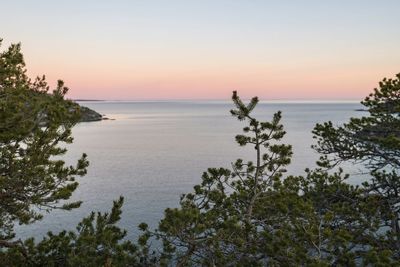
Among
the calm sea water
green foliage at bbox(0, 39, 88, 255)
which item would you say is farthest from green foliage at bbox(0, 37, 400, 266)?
the calm sea water

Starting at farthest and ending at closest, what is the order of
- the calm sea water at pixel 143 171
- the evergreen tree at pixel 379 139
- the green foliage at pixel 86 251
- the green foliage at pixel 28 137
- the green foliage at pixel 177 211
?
the calm sea water at pixel 143 171, the evergreen tree at pixel 379 139, the green foliage at pixel 28 137, the green foliage at pixel 86 251, the green foliage at pixel 177 211

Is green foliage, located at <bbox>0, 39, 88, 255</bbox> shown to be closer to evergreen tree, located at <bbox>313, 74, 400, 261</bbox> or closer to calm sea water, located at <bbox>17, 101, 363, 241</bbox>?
evergreen tree, located at <bbox>313, 74, 400, 261</bbox>

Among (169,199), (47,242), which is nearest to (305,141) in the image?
(169,199)

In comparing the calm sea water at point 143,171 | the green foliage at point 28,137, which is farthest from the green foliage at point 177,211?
the calm sea water at point 143,171

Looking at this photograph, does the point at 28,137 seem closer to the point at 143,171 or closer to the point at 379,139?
the point at 379,139

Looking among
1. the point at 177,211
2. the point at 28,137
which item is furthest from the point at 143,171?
the point at 177,211

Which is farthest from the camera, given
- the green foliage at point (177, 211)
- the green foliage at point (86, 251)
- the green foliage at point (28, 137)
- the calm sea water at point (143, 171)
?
the calm sea water at point (143, 171)

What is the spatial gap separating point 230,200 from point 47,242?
650 cm

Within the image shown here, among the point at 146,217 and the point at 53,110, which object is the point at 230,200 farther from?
the point at 146,217

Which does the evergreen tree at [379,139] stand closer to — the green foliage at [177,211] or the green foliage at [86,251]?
the green foliage at [177,211]

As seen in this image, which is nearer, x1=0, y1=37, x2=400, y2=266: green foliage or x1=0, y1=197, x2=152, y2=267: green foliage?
x1=0, y1=37, x2=400, y2=266: green foliage

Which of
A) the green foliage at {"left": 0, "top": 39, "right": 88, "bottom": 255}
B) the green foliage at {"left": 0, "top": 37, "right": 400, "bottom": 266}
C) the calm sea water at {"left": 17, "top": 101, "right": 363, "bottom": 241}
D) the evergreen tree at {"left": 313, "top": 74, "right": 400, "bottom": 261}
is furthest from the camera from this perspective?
the calm sea water at {"left": 17, "top": 101, "right": 363, "bottom": 241}

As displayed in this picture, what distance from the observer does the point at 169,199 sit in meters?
43.7

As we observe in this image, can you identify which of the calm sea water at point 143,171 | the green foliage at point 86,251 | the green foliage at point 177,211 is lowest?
the calm sea water at point 143,171
